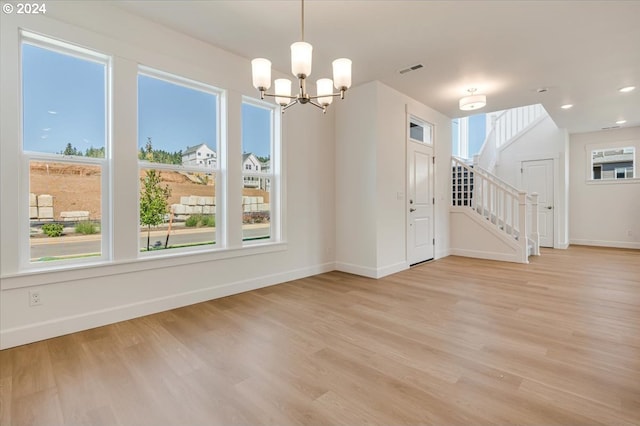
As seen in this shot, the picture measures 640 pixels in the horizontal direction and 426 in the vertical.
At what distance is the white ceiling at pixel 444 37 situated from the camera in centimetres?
275

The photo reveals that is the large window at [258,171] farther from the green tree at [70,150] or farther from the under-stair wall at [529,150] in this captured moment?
the under-stair wall at [529,150]

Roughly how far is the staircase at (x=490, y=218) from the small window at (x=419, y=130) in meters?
1.14

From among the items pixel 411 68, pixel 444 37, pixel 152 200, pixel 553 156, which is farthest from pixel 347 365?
pixel 553 156

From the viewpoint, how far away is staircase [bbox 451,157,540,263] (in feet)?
18.3

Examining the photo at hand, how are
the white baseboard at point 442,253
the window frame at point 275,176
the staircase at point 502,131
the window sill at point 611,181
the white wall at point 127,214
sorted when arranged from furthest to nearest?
the staircase at point 502,131, the window sill at point 611,181, the white baseboard at point 442,253, the window frame at point 275,176, the white wall at point 127,214

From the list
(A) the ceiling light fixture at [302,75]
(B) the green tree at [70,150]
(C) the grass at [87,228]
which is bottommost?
(C) the grass at [87,228]

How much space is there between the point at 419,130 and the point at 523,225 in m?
2.61

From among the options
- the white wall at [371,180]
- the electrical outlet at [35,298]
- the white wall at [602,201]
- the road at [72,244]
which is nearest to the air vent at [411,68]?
the white wall at [371,180]

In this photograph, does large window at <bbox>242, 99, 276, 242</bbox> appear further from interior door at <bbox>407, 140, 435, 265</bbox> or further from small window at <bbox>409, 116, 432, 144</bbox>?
small window at <bbox>409, 116, 432, 144</bbox>

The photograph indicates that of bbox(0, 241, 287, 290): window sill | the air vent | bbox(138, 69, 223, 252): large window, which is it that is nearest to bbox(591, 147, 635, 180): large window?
the air vent

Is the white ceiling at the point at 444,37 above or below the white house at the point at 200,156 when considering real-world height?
above

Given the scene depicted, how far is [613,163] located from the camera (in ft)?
23.4

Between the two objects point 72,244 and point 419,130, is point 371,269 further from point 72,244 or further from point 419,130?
point 72,244

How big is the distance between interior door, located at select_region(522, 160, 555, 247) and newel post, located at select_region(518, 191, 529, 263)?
7.40ft
